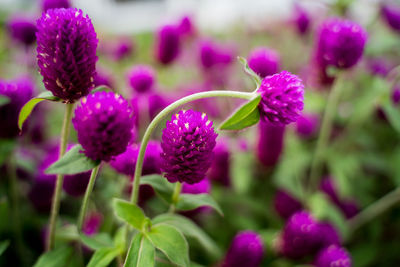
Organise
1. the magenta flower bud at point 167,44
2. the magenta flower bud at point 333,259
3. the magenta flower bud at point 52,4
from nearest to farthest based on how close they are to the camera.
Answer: the magenta flower bud at point 333,259 → the magenta flower bud at point 52,4 → the magenta flower bud at point 167,44

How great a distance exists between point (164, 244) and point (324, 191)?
2.97 feet

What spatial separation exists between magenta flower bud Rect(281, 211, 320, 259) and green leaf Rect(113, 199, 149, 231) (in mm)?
526

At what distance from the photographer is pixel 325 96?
1.44m

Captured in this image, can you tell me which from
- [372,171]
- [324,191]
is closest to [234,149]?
[324,191]

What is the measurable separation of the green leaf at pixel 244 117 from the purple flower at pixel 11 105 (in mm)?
527

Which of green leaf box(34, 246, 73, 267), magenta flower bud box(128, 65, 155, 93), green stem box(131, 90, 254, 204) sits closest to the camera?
green stem box(131, 90, 254, 204)

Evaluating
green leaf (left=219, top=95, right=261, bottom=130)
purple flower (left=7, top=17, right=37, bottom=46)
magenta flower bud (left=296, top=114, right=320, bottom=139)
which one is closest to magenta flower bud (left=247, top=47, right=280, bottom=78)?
magenta flower bud (left=296, top=114, right=320, bottom=139)

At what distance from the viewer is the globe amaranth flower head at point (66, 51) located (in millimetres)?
576

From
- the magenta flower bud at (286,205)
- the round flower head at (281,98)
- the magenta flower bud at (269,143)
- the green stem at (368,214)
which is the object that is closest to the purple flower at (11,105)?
the round flower head at (281,98)

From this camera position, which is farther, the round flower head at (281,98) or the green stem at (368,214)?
the green stem at (368,214)

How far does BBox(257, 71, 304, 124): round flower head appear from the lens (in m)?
0.54

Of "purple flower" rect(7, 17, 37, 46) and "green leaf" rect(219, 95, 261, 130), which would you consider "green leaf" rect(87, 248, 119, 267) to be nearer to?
"green leaf" rect(219, 95, 261, 130)

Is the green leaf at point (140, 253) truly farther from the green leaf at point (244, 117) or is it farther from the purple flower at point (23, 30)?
the purple flower at point (23, 30)

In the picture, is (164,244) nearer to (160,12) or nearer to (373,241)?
(373,241)
